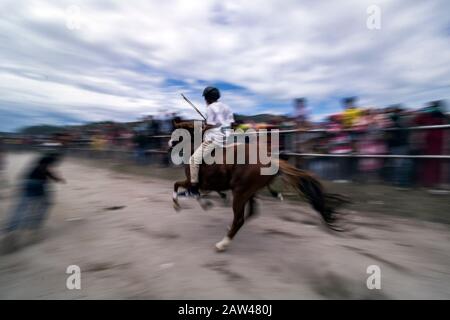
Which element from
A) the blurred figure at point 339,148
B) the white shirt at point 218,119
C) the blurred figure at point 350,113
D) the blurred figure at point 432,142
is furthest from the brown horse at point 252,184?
the blurred figure at point 350,113

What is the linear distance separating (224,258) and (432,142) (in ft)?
14.4

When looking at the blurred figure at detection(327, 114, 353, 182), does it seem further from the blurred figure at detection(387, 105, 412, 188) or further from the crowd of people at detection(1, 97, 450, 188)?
the blurred figure at detection(387, 105, 412, 188)

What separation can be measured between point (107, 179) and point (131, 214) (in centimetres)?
583

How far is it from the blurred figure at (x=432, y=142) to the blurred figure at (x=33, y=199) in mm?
6813

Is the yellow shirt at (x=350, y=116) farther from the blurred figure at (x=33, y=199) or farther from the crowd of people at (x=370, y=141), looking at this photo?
the blurred figure at (x=33, y=199)

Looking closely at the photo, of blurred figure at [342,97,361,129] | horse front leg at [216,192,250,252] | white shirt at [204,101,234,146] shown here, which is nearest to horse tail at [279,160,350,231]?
horse front leg at [216,192,250,252]

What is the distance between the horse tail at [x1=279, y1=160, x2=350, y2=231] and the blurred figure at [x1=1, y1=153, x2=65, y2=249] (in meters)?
4.09

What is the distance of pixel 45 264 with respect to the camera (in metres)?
4.07

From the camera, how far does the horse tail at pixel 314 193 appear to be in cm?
484

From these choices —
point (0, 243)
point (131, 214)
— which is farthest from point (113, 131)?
point (0, 243)

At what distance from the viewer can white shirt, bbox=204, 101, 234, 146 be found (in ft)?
16.9
